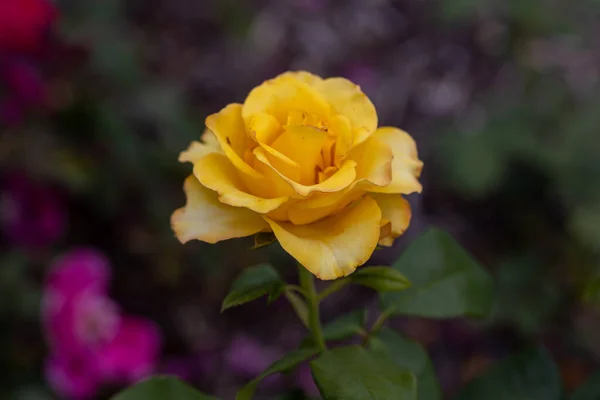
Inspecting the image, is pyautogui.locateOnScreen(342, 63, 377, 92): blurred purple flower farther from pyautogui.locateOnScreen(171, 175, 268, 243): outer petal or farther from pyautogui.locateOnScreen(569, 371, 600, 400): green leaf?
pyautogui.locateOnScreen(171, 175, 268, 243): outer petal

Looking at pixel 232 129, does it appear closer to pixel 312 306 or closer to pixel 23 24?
pixel 312 306

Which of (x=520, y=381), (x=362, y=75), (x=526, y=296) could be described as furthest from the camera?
(x=362, y=75)

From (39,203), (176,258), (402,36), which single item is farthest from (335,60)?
(39,203)

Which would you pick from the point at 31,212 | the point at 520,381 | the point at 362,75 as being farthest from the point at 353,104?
the point at 362,75

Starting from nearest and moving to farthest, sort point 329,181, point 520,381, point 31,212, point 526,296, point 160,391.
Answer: point 329,181 → point 160,391 → point 520,381 → point 31,212 → point 526,296

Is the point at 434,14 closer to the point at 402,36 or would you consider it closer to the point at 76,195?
the point at 402,36

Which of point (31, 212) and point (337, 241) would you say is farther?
point (31, 212)

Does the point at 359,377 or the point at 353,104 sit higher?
the point at 353,104
